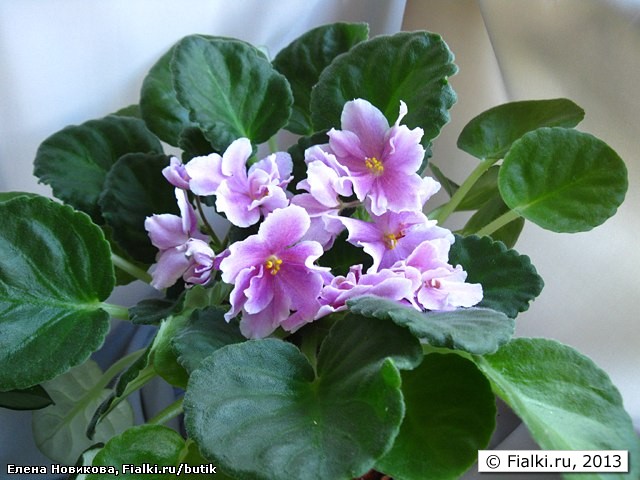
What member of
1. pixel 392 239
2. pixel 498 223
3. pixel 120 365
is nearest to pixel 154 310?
pixel 120 365

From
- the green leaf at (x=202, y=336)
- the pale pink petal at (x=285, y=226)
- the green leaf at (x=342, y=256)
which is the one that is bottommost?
the green leaf at (x=202, y=336)

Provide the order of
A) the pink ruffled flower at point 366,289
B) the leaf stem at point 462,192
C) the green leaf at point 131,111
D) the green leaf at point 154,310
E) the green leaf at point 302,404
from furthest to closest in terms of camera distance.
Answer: the green leaf at point 131,111 < the leaf stem at point 462,192 < the green leaf at point 154,310 < the pink ruffled flower at point 366,289 < the green leaf at point 302,404

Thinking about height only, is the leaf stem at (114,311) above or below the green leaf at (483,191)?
below

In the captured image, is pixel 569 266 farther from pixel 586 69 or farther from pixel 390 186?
pixel 390 186

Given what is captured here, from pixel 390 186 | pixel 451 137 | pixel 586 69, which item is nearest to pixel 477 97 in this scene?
pixel 451 137

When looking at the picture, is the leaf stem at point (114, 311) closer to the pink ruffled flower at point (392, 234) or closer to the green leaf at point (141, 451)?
the green leaf at point (141, 451)

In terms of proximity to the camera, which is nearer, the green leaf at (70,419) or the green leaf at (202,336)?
the green leaf at (202,336)

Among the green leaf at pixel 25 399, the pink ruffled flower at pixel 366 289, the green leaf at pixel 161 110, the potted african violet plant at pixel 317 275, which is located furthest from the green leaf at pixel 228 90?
the green leaf at pixel 25 399
